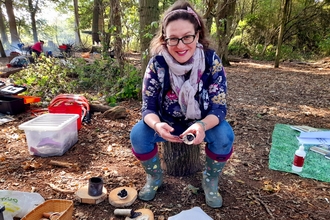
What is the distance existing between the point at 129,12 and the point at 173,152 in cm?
319

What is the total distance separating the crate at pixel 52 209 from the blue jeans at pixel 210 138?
0.54 meters

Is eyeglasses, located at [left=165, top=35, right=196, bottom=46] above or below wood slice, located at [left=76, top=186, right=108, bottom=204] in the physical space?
above

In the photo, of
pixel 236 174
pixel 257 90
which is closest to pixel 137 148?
pixel 236 174

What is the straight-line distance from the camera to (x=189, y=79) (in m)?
1.68

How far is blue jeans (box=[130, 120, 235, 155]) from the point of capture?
63.5 inches

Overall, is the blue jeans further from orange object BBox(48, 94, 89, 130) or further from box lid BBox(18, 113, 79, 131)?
orange object BBox(48, 94, 89, 130)

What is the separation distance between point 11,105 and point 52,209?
2550mm

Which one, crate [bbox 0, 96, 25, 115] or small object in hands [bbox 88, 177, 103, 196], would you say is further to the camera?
crate [bbox 0, 96, 25, 115]

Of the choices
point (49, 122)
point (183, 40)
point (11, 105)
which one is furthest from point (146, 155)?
point (11, 105)

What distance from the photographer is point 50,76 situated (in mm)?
5023

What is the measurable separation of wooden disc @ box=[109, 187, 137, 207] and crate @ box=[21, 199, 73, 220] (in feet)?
1.03

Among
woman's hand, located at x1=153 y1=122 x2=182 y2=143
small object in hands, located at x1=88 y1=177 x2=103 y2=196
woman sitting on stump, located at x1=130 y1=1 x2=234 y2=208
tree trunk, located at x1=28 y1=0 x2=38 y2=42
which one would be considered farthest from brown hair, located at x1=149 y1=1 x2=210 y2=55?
tree trunk, located at x1=28 y1=0 x2=38 y2=42

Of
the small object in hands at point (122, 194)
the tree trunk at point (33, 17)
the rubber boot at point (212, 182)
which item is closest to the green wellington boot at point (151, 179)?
the small object in hands at point (122, 194)

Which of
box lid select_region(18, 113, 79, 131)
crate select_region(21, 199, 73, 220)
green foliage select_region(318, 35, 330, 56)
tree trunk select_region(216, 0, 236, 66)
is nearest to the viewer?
crate select_region(21, 199, 73, 220)
